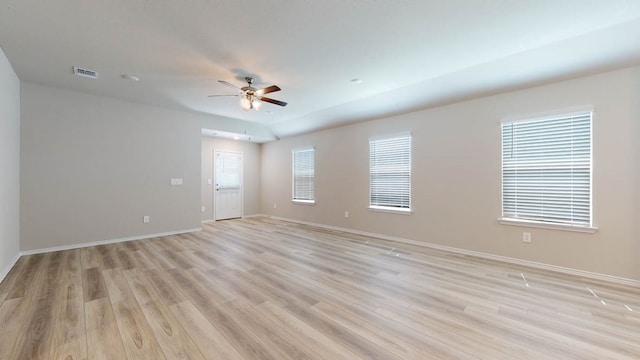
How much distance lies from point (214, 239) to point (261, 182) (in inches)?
134

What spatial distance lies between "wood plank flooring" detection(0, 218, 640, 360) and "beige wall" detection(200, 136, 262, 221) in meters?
3.28

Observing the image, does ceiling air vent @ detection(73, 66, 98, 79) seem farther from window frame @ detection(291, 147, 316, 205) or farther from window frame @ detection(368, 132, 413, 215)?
window frame @ detection(368, 132, 413, 215)

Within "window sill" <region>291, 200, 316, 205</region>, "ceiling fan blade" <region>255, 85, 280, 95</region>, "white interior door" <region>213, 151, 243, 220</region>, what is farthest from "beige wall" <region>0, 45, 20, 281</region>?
"window sill" <region>291, 200, 316, 205</region>

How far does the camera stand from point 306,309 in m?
2.38

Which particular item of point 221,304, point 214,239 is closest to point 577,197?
point 221,304

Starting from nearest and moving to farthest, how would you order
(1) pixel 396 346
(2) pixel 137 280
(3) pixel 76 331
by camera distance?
(1) pixel 396 346 → (3) pixel 76 331 → (2) pixel 137 280

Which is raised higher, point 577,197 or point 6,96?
point 6,96

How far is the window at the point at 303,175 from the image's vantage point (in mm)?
6871

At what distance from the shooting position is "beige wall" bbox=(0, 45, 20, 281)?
122 inches

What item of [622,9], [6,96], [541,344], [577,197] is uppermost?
[622,9]

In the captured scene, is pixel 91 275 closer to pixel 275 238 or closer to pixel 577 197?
pixel 275 238

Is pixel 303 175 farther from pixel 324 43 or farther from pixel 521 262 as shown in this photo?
pixel 521 262

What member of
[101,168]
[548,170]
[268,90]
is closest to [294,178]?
[268,90]

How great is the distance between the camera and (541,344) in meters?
1.88
